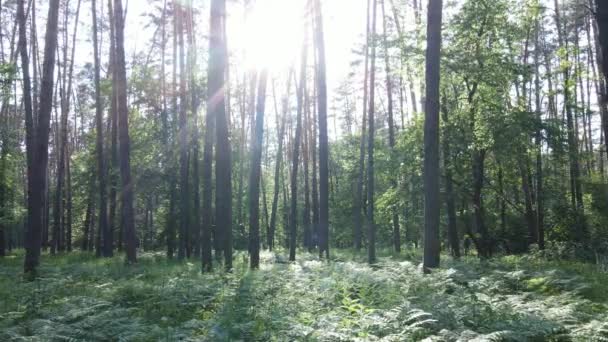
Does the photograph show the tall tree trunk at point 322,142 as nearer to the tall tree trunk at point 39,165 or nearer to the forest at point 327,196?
the forest at point 327,196

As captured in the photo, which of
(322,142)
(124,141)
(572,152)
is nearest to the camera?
(124,141)

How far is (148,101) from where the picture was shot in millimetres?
23984

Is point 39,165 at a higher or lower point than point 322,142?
lower

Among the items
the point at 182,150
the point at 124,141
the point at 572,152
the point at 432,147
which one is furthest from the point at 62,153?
the point at 572,152

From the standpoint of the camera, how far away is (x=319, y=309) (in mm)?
7309

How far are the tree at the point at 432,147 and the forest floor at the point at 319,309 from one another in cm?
75

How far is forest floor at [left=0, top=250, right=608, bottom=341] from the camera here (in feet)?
19.0

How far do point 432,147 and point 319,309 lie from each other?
16.0 ft

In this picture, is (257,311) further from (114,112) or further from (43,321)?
(114,112)

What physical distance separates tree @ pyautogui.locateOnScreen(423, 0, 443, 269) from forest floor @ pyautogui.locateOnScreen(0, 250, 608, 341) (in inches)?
29.6

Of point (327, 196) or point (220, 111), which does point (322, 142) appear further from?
point (220, 111)

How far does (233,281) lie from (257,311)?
317 cm

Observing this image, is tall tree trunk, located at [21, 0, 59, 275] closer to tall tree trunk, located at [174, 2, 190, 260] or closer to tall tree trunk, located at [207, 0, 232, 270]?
tall tree trunk, located at [207, 0, 232, 270]

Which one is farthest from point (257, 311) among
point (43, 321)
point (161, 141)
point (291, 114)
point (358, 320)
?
point (291, 114)
